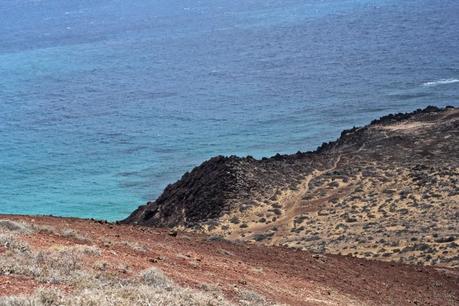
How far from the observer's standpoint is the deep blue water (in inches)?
1950

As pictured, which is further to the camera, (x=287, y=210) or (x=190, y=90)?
(x=190, y=90)

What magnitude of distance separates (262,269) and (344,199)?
14.0 m

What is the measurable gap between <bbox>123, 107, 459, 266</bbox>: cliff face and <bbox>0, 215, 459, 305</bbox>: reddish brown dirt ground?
9.03 feet

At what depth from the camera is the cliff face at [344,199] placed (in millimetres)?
23031

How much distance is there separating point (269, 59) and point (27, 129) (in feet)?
108

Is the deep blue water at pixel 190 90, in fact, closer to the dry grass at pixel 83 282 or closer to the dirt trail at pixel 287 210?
the dirt trail at pixel 287 210

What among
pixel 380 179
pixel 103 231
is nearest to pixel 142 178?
pixel 380 179

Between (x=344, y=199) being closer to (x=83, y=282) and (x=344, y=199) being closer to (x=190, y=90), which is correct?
(x=83, y=282)

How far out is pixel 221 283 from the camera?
13023mm

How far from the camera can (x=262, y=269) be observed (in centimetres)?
1598

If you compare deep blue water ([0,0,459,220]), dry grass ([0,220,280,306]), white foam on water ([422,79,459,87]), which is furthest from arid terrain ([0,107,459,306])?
white foam on water ([422,79,459,87])

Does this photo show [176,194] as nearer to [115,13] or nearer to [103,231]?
[103,231]

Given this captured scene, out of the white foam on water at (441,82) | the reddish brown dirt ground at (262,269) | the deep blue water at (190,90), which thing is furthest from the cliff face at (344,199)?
the white foam on water at (441,82)

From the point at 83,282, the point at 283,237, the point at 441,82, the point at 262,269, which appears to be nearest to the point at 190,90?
the point at 441,82
